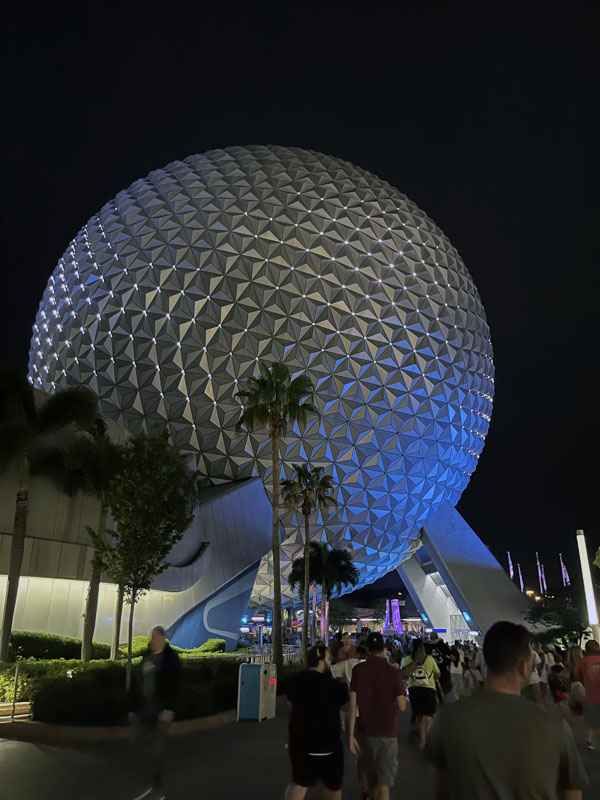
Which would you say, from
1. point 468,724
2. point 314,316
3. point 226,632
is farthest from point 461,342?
point 468,724

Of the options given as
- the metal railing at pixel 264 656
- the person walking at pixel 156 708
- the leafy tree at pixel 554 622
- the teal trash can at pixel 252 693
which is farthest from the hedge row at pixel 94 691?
the leafy tree at pixel 554 622

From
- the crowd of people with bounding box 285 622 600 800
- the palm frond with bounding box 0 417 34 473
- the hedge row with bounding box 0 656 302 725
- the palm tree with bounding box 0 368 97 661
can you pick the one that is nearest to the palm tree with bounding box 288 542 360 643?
the hedge row with bounding box 0 656 302 725

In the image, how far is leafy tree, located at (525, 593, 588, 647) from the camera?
32.5m

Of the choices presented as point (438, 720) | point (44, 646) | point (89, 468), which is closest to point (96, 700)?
point (89, 468)

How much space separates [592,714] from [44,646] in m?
15.9

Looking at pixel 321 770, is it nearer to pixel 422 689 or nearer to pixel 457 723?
pixel 457 723

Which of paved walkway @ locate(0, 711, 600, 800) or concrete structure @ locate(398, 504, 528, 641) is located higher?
concrete structure @ locate(398, 504, 528, 641)

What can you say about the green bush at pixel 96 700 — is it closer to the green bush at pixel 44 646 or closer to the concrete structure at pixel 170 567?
the green bush at pixel 44 646

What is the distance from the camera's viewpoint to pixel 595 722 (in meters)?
8.82

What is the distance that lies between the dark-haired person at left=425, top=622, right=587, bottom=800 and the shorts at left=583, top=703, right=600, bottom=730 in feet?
24.2

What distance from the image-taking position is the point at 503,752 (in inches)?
102

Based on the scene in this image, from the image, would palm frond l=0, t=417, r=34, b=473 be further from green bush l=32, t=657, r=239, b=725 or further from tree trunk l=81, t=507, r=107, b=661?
green bush l=32, t=657, r=239, b=725

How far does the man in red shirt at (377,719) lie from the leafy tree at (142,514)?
1070 centimetres

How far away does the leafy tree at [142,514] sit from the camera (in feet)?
52.2
